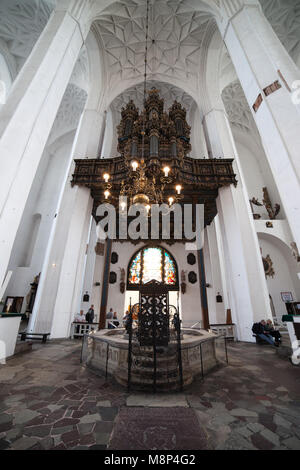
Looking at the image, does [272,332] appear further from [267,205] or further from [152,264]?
[267,205]

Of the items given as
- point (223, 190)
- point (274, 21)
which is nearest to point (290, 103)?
point (223, 190)

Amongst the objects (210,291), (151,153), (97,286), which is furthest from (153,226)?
(151,153)

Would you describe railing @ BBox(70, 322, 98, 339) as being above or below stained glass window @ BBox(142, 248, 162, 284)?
below

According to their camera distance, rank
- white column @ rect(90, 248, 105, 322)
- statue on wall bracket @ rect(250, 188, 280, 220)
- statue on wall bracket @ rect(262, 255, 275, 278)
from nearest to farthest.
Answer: white column @ rect(90, 248, 105, 322), statue on wall bracket @ rect(262, 255, 275, 278), statue on wall bracket @ rect(250, 188, 280, 220)

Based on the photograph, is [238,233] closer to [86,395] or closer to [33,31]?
[86,395]

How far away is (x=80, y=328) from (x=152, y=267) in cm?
642

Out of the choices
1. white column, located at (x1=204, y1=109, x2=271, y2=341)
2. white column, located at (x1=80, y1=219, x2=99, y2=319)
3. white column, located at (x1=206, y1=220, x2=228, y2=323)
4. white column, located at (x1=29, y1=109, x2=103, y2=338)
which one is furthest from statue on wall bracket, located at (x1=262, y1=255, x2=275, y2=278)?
white column, located at (x1=29, y1=109, x2=103, y2=338)

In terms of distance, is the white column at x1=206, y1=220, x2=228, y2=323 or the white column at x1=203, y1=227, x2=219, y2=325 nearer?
the white column at x1=206, y1=220, x2=228, y2=323

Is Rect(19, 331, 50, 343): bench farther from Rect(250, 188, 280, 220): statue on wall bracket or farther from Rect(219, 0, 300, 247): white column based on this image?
Rect(250, 188, 280, 220): statue on wall bracket

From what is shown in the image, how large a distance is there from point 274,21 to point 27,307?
19277mm

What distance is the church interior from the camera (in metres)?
1.95

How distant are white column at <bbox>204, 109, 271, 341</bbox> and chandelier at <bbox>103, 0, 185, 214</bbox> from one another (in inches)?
87.8

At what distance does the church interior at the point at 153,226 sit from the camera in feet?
6.39

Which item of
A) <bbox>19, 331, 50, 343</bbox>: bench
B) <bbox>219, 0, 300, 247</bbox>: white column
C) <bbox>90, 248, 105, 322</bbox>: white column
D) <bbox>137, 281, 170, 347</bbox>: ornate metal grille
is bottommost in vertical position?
<bbox>19, 331, 50, 343</bbox>: bench
